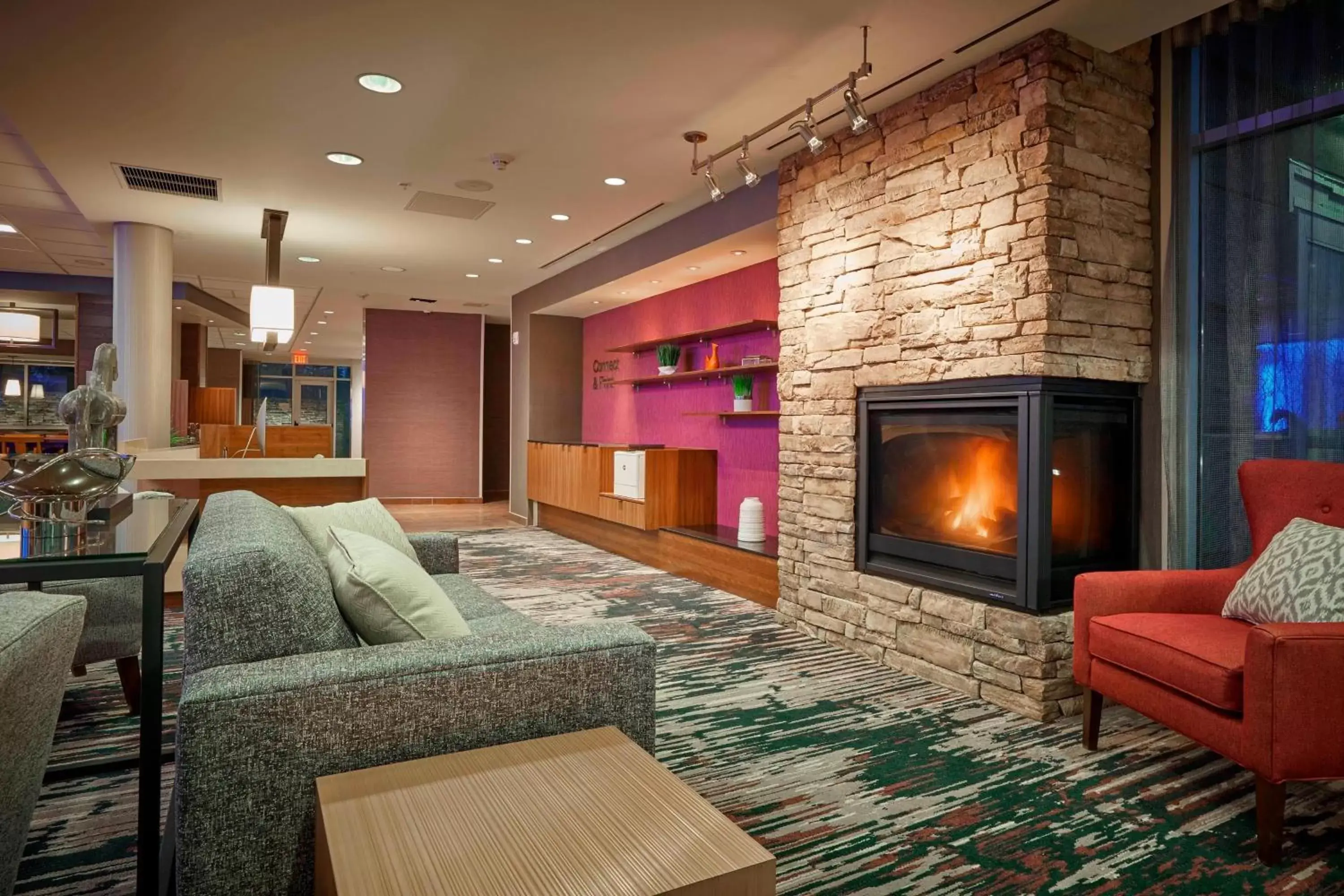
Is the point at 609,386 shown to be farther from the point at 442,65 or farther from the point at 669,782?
the point at 669,782

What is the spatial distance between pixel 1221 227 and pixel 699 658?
2.74 meters

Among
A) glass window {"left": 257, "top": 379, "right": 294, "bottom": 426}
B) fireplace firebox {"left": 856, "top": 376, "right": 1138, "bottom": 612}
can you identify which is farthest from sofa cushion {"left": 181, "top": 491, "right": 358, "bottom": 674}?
glass window {"left": 257, "top": 379, "right": 294, "bottom": 426}

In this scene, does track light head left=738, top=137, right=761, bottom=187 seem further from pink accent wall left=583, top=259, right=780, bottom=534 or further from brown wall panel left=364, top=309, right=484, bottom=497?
brown wall panel left=364, top=309, right=484, bottom=497

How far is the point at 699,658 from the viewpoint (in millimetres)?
3564

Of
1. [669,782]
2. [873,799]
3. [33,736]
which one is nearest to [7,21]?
[33,736]

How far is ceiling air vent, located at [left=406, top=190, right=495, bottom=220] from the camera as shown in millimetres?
5156

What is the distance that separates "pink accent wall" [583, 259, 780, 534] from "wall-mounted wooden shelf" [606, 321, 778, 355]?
62mm

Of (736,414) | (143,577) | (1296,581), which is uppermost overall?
(736,414)

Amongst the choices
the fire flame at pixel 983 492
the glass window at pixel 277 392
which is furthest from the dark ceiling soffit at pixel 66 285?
the glass window at pixel 277 392

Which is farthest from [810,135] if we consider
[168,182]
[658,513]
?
[168,182]

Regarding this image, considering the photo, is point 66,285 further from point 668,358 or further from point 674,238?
point 674,238

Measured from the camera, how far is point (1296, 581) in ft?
7.46

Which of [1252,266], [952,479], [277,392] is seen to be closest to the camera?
[1252,266]

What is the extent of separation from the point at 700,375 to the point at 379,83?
326 centimetres
